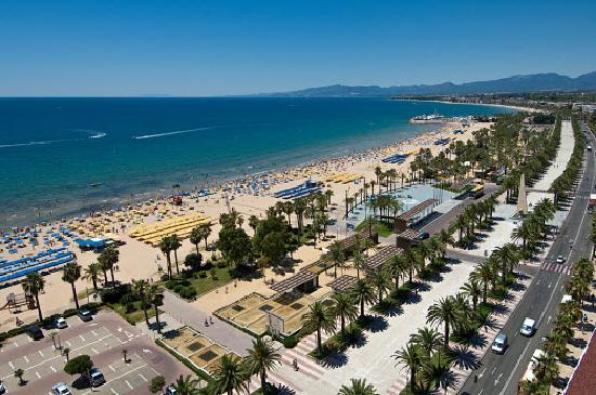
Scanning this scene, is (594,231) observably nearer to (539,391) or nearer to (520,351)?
(520,351)

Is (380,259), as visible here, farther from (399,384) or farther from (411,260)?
(399,384)

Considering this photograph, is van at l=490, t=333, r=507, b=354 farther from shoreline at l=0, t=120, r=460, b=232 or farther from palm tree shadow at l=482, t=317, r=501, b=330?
shoreline at l=0, t=120, r=460, b=232

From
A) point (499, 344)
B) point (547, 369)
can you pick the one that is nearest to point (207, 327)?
point (499, 344)

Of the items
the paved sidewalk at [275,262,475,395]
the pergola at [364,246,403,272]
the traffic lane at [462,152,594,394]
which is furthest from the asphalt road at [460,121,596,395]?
the pergola at [364,246,403,272]

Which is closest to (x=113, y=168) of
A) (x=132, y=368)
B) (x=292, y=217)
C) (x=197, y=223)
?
(x=197, y=223)

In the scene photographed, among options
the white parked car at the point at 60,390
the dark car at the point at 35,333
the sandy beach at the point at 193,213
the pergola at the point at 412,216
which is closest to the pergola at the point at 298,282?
the sandy beach at the point at 193,213

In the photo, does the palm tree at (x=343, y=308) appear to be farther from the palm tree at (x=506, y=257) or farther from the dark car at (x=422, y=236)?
the dark car at (x=422, y=236)
